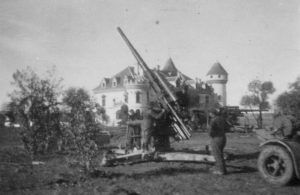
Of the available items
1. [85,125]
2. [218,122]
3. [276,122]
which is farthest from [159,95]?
[276,122]

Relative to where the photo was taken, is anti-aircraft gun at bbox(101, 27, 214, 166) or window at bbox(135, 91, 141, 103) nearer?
anti-aircraft gun at bbox(101, 27, 214, 166)

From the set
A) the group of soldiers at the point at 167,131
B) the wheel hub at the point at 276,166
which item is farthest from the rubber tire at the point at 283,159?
the group of soldiers at the point at 167,131

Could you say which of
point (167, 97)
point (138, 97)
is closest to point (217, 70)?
point (138, 97)

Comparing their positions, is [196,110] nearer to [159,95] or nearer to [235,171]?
[159,95]

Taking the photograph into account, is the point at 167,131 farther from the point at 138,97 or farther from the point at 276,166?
the point at 138,97

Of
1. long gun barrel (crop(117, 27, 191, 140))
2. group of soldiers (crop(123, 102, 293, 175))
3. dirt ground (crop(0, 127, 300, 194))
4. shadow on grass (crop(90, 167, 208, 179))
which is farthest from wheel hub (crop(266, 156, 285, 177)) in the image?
long gun barrel (crop(117, 27, 191, 140))

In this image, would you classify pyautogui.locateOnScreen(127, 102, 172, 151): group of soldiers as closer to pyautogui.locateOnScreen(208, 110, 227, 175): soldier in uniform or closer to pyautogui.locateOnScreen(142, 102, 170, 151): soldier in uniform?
pyautogui.locateOnScreen(142, 102, 170, 151): soldier in uniform
